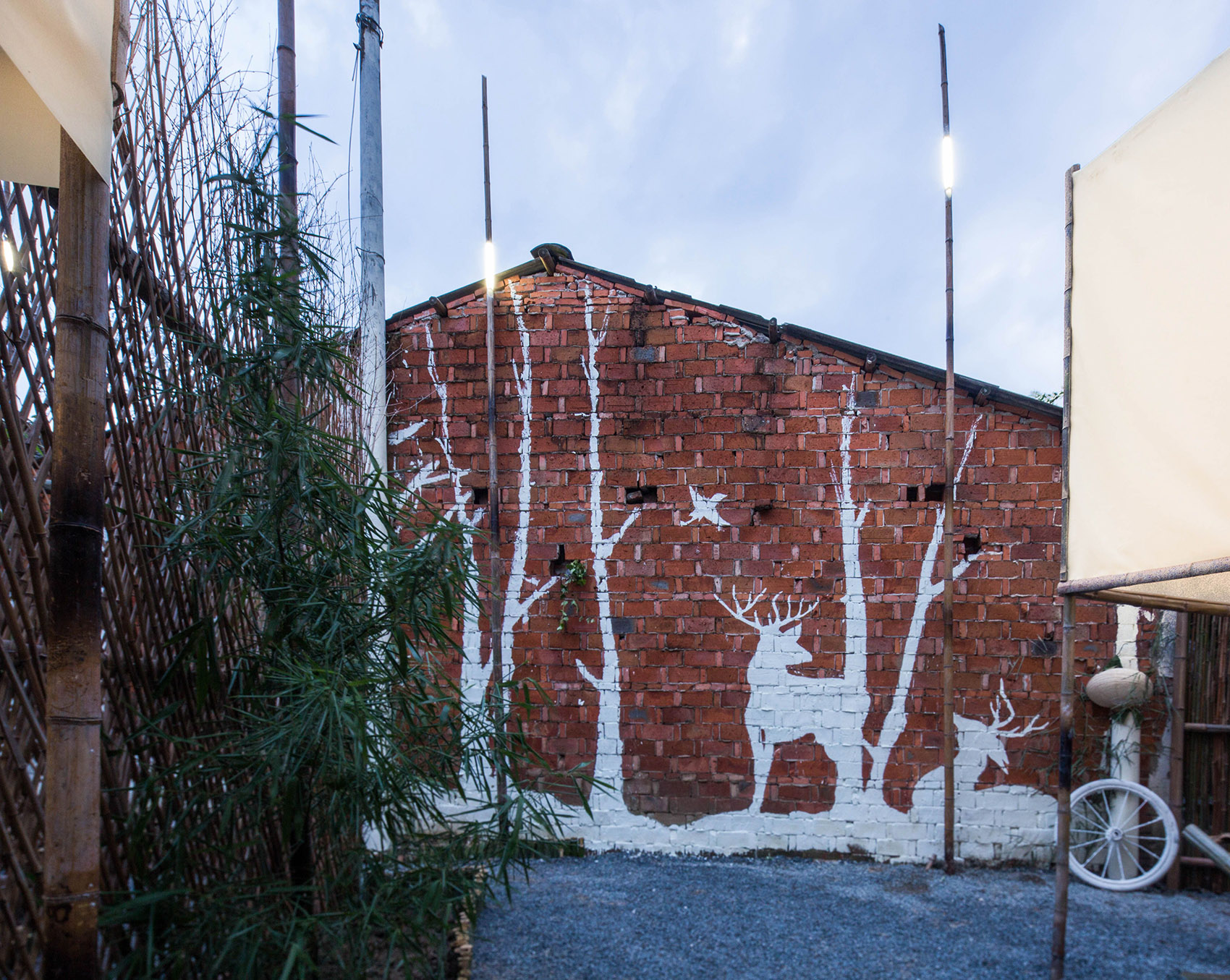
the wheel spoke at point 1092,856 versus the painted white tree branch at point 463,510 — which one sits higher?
the painted white tree branch at point 463,510

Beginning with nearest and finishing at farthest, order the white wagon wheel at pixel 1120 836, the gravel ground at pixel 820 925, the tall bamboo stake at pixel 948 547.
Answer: the gravel ground at pixel 820 925
the white wagon wheel at pixel 1120 836
the tall bamboo stake at pixel 948 547

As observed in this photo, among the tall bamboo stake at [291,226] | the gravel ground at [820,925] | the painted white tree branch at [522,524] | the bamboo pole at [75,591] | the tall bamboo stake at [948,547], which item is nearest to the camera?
the bamboo pole at [75,591]

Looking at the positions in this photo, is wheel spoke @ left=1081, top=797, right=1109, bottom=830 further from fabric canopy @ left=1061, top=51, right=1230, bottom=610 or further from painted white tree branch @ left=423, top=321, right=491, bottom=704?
painted white tree branch @ left=423, top=321, right=491, bottom=704

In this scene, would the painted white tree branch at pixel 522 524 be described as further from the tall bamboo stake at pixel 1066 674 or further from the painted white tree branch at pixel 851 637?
the tall bamboo stake at pixel 1066 674

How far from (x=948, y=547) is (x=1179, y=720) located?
4.44 ft

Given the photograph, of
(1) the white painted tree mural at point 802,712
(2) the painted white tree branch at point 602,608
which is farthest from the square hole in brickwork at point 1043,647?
(2) the painted white tree branch at point 602,608

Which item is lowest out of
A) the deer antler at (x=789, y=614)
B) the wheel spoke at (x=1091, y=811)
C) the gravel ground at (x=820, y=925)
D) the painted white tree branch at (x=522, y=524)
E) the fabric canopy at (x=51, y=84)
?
the gravel ground at (x=820, y=925)

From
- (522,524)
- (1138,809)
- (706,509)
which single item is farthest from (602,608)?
(1138,809)

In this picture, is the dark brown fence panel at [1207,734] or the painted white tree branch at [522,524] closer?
the dark brown fence panel at [1207,734]

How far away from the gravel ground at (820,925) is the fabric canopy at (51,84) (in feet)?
9.34

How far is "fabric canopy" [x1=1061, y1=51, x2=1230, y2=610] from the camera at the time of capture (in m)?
2.01

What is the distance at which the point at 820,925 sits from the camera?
3246mm

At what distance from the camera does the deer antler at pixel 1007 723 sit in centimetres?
391

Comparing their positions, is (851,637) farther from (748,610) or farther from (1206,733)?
(1206,733)
